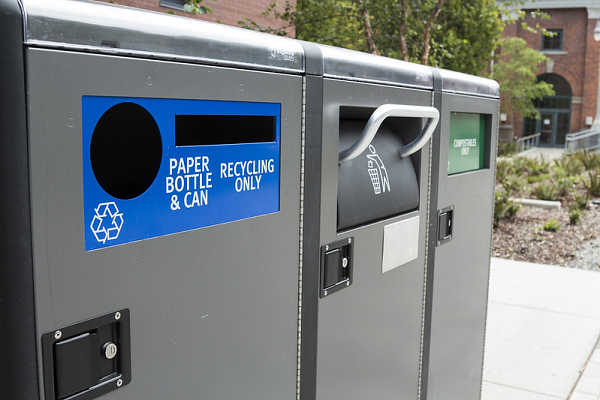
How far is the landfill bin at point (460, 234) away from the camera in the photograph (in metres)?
2.62

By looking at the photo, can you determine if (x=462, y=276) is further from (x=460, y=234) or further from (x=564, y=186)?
(x=564, y=186)

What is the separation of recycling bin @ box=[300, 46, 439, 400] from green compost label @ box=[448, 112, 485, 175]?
14.7 inches

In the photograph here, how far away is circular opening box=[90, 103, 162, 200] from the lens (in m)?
1.16

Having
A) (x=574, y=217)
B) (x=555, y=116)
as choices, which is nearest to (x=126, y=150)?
(x=574, y=217)

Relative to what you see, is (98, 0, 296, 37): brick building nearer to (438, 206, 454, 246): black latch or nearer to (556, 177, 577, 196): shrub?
(438, 206, 454, 246): black latch

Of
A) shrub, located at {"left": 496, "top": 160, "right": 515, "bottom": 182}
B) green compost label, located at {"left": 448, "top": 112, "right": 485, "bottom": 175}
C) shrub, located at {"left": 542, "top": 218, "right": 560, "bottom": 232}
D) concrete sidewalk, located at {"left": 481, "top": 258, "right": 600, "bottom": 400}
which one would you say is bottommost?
concrete sidewalk, located at {"left": 481, "top": 258, "right": 600, "bottom": 400}

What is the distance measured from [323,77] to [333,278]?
0.58 meters

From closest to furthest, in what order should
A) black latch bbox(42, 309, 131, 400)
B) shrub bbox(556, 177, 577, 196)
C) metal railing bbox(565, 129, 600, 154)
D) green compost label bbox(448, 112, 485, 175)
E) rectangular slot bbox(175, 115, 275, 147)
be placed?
black latch bbox(42, 309, 131, 400) → rectangular slot bbox(175, 115, 275, 147) → green compost label bbox(448, 112, 485, 175) → shrub bbox(556, 177, 577, 196) → metal railing bbox(565, 129, 600, 154)

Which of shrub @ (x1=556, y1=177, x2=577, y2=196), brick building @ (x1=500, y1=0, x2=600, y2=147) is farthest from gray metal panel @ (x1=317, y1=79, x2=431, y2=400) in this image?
brick building @ (x1=500, y1=0, x2=600, y2=147)

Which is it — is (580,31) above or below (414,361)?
above

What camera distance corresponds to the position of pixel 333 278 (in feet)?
6.20

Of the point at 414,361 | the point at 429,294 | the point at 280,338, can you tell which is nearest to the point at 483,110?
the point at 429,294

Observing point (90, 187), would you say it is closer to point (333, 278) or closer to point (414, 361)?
point (333, 278)

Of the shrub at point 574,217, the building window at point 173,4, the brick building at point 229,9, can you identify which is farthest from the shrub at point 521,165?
the building window at point 173,4
